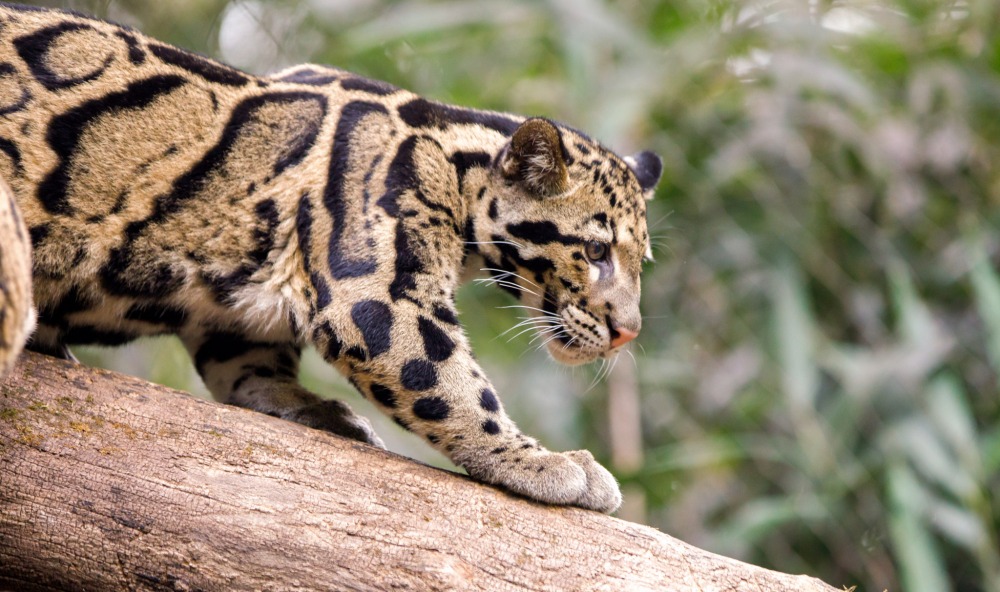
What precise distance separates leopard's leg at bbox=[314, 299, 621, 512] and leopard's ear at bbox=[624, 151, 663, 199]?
113 centimetres

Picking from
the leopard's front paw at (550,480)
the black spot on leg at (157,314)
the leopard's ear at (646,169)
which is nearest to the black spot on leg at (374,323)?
the leopard's front paw at (550,480)

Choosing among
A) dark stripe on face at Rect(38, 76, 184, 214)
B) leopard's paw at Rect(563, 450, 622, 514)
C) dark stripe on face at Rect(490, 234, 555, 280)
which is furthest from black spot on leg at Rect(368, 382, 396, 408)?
dark stripe on face at Rect(38, 76, 184, 214)

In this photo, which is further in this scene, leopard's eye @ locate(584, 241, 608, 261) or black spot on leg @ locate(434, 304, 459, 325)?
leopard's eye @ locate(584, 241, 608, 261)

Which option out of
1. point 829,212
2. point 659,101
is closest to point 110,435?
point 659,101

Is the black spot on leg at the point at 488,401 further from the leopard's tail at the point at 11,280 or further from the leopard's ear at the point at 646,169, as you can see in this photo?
the leopard's tail at the point at 11,280

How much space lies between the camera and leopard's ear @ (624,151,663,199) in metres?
3.74

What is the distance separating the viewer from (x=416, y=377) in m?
2.90

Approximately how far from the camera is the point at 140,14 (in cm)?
583

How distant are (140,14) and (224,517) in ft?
13.6

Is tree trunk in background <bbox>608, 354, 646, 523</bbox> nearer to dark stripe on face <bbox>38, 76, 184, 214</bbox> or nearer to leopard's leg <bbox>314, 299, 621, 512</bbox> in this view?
leopard's leg <bbox>314, 299, 621, 512</bbox>

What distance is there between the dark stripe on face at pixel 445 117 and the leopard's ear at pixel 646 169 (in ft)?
1.63

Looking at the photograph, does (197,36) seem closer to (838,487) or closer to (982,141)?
(838,487)

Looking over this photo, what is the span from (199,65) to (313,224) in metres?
0.65

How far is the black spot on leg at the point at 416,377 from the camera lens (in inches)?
114
